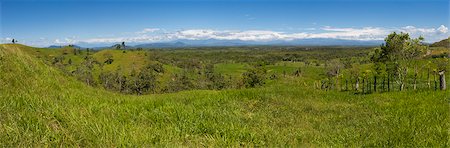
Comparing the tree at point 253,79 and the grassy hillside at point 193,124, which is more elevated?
the grassy hillside at point 193,124

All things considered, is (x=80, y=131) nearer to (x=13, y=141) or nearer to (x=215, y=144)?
(x=13, y=141)

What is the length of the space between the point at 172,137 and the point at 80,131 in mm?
1467

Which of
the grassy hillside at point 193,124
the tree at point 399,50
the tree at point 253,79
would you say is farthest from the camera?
the tree at point 253,79

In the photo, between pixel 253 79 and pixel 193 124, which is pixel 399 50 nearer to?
pixel 193 124

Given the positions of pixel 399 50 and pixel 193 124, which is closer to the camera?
pixel 193 124

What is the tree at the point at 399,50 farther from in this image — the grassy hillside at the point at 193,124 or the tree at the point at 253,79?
the tree at the point at 253,79

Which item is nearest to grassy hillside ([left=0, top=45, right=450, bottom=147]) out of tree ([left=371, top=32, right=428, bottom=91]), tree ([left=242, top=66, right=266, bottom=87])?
tree ([left=371, top=32, right=428, bottom=91])

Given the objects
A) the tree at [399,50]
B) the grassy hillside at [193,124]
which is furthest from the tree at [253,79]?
the grassy hillside at [193,124]

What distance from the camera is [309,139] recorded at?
6902 millimetres

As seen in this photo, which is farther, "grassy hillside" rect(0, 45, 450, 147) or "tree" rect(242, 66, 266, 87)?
"tree" rect(242, 66, 266, 87)

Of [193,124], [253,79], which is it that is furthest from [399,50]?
[253,79]

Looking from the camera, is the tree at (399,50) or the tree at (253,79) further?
the tree at (253,79)

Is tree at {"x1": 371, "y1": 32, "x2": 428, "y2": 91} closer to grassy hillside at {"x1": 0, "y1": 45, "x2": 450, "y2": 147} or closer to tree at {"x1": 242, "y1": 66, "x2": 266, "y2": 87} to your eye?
grassy hillside at {"x1": 0, "y1": 45, "x2": 450, "y2": 147}

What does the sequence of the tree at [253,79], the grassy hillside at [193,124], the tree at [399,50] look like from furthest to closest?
the tree at [253,79] → the tree at [399,50] → the grassy hillside at [193,124]
